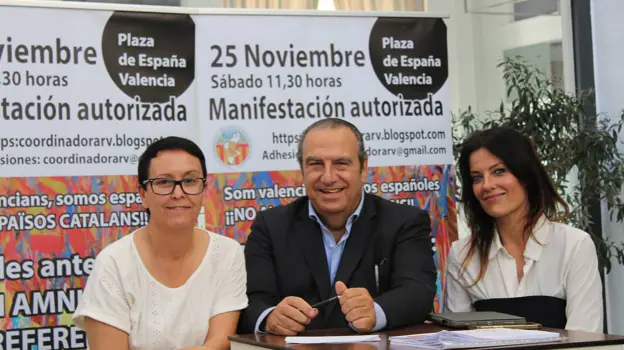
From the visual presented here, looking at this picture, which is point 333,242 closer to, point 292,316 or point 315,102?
point 292,316

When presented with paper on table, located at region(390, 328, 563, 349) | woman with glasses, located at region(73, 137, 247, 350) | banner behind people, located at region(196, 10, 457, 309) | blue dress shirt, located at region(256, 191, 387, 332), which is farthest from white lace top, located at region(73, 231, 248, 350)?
banner behind people, located at region(196, 10, 457, 309)

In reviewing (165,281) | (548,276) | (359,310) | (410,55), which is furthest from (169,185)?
(410,55)

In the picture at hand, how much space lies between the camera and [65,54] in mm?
4152

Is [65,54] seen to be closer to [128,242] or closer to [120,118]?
[120,118]

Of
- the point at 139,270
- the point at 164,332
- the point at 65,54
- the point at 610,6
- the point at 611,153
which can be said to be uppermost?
the point at 610,6

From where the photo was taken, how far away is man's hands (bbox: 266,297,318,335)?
271 cm

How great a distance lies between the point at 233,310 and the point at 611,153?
319 cm

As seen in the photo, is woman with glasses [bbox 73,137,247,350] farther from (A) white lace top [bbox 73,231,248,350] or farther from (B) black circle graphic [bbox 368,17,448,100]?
(B) black circle graphic [bbox 368,17,448,100]

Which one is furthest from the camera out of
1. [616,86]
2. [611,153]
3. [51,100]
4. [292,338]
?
[616,86]

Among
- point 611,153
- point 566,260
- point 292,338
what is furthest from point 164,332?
point 611,153

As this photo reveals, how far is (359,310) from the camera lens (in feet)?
8.89

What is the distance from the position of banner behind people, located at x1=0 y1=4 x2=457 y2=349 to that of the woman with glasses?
1.03m

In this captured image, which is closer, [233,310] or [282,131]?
[233,310]

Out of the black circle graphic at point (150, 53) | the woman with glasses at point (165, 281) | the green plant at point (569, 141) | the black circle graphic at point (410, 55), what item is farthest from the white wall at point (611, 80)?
the woman with glasses at point (165, 281)
